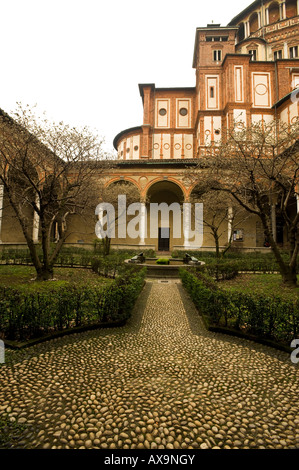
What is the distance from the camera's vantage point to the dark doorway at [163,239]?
2567cm

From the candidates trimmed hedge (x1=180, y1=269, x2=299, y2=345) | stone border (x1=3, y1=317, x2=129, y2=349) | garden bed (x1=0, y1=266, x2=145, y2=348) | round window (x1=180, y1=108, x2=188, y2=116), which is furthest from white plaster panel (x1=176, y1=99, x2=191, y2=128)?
stone border (x1=3, y1=317, x2=129, y2=349)

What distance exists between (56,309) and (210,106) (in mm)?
29764

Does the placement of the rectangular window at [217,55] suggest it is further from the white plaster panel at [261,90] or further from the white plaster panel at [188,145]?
the white plaster panel at [188,145]

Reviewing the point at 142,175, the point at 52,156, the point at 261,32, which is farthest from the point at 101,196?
the point at 261,32

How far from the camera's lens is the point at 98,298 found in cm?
483

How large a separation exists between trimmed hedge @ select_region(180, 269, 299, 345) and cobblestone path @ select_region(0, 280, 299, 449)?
359 mm

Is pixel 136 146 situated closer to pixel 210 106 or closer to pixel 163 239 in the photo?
pixel 210 106

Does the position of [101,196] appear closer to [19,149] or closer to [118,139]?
[19,149]

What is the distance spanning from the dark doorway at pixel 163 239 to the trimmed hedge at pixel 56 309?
20.5m

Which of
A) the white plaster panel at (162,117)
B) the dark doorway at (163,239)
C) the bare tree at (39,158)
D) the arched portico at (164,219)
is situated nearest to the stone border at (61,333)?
the bare tree at (39,158)

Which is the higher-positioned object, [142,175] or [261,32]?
[261,32]

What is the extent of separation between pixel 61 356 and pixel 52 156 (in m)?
8.61

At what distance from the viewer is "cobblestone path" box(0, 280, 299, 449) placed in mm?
2051

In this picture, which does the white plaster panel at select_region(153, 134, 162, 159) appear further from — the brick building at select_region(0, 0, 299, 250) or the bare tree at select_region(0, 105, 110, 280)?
the bare tree at select_region(0, 105, 110, 280)
